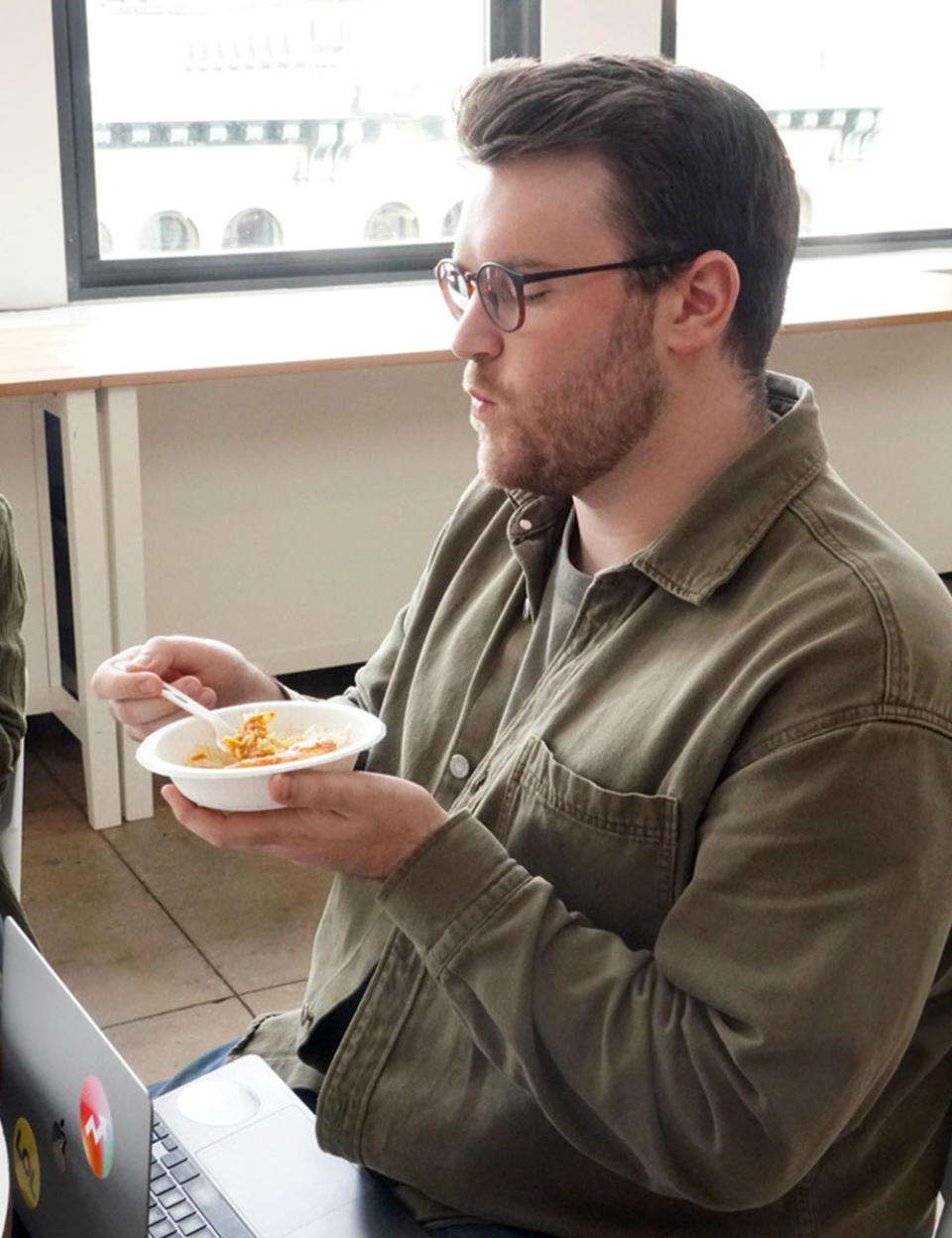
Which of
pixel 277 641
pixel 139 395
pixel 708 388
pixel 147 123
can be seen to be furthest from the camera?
pixel 147 123

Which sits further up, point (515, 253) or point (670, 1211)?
point (515, 253)

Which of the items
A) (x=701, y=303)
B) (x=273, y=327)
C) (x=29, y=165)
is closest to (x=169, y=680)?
(x=701, y=303)

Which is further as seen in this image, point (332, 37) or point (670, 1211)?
point (332, 37)

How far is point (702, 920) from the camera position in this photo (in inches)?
38.5

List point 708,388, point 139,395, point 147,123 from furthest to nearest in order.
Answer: point 147,123 < point 139,395 < point 708,388

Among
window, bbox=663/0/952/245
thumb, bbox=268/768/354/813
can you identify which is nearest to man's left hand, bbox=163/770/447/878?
thumb, bbox=268/768/354/813

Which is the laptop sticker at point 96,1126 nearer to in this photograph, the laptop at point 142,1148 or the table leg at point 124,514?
the laptop at point 142,1148

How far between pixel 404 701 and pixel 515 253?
15.9 inches

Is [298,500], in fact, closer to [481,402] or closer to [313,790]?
[481,402]

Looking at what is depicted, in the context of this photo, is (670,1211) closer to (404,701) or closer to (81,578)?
(404,701)

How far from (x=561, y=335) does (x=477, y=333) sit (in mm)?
64

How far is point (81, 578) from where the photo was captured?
9.32 ft

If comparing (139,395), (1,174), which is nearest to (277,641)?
(139,395)

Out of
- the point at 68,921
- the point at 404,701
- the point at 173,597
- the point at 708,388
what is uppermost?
the point at 708,388
